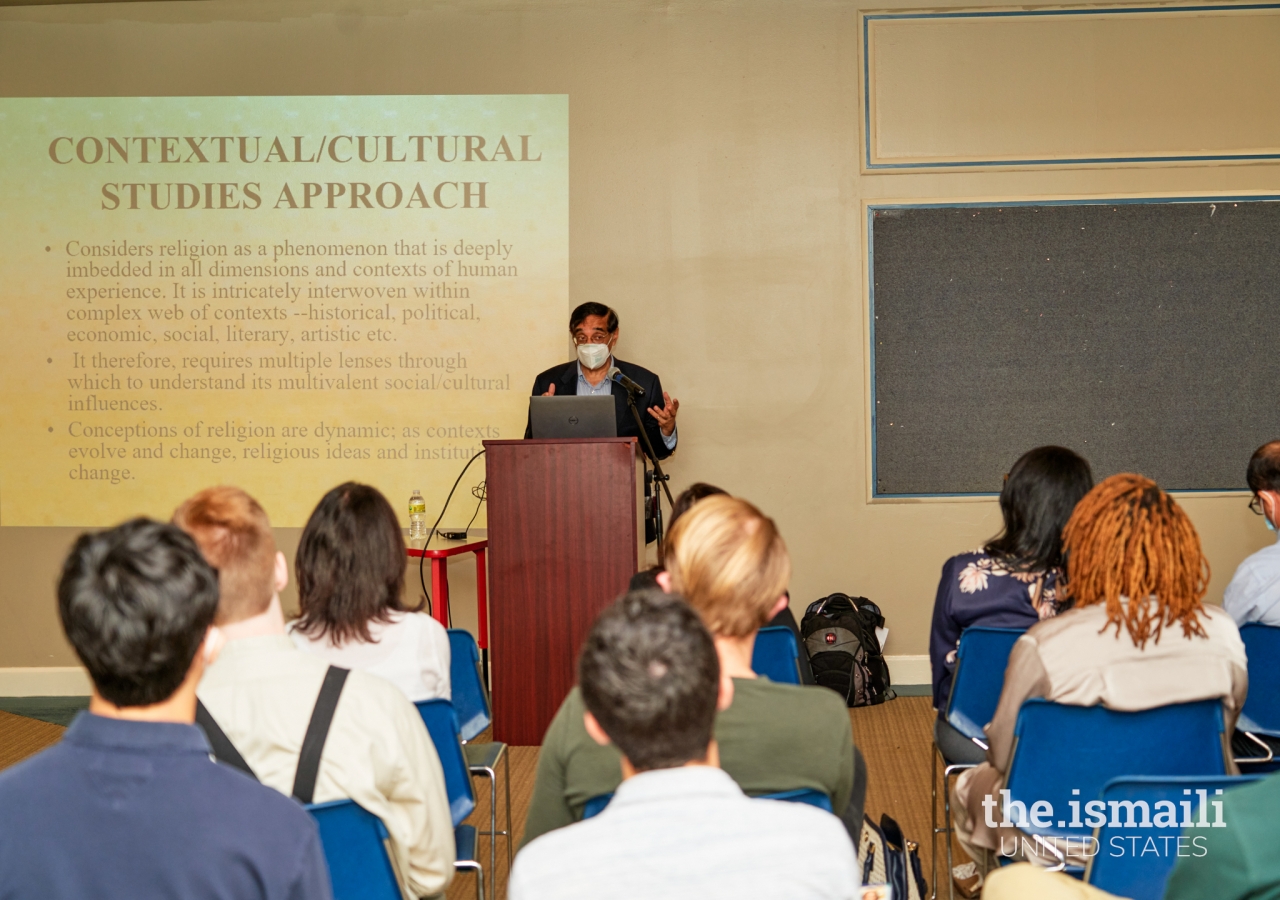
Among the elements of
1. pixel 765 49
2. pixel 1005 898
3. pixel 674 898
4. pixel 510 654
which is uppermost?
pixel 765 49

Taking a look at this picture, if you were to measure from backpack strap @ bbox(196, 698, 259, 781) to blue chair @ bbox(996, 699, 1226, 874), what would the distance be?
4.30 ft

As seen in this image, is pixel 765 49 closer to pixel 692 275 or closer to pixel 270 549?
pixel 692 275

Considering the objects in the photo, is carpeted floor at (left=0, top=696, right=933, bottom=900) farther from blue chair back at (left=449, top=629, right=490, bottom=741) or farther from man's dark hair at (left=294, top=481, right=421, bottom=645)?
man's dark hair at (left=294, top=481, right=421, bottom=645)

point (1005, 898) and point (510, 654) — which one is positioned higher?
point (1005, 898)

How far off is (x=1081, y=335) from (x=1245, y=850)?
413cm

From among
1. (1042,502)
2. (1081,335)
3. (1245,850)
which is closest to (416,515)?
(1042,502)

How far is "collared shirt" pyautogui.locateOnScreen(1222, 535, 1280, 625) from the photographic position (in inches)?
102

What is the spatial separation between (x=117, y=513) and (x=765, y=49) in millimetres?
3804

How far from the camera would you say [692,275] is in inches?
193

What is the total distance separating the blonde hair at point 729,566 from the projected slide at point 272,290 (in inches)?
134

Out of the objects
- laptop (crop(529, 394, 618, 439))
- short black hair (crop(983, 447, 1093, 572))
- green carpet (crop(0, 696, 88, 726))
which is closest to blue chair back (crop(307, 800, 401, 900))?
short black hair (crop(983, 447, 1093, 572))

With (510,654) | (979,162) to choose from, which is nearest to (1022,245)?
(979,162)

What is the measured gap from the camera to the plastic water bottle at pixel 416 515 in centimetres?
463

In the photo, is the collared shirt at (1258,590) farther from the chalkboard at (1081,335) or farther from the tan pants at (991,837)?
the chalkboard at (1081,335)
